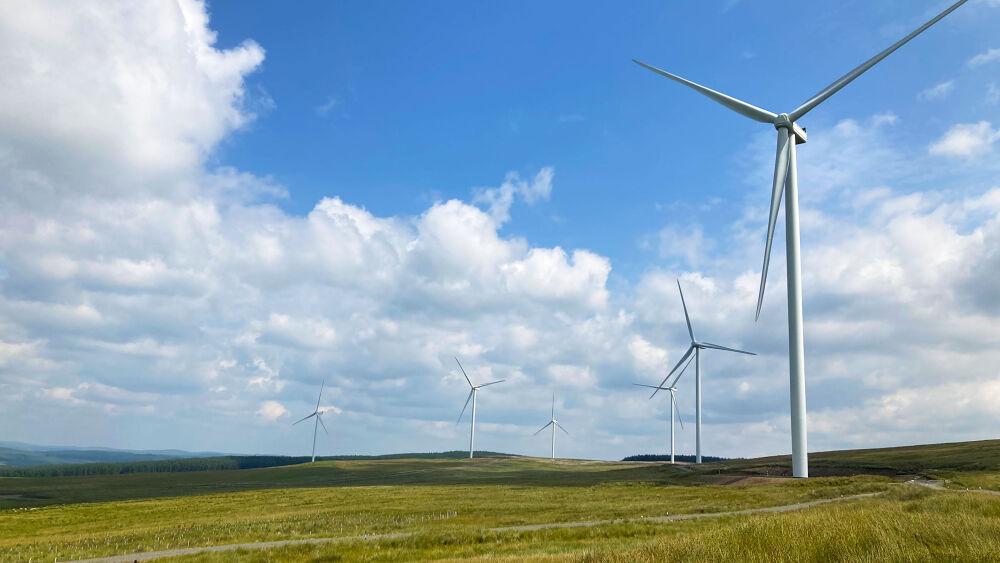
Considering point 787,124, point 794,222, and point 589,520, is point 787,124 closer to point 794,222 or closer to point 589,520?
point 794,222

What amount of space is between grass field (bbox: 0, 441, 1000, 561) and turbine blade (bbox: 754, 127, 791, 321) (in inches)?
699

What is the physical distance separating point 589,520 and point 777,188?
→ 3757 cm

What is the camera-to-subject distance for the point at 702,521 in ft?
119

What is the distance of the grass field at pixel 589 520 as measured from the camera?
20422 mm

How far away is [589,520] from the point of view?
41.7 m

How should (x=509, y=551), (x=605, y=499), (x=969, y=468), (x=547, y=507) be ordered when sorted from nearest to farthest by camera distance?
(x=509, y=551)
(x=547, y=507)
(x=605, y=499)
(x=969, y=468)

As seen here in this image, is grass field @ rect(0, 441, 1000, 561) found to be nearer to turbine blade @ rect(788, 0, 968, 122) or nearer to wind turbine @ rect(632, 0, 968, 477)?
wind turbine @ rect(632, 0, 968, 477)

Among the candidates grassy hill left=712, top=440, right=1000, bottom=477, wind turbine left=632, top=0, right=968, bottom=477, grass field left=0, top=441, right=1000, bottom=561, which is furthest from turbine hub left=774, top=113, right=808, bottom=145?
grassy hill left=712, top=440, right=1000, bottom=477

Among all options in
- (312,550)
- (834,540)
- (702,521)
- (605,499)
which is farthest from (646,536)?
(605,499)

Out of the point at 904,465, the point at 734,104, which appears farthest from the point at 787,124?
the point at 904,465

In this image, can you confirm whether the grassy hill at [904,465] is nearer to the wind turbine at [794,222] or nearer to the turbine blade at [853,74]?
the wind turbine at [794,222]

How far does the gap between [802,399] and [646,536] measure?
39878mm

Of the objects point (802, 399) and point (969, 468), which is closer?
point (802, 399)

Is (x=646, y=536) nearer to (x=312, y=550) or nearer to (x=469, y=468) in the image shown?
(x=312, y=550)
